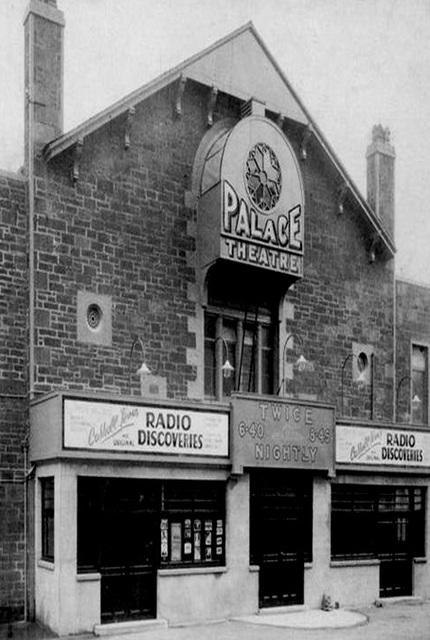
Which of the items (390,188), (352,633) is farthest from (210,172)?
(352,633)

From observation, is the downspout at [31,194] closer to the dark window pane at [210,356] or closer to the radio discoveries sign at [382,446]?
the dark window pane at [210,356]

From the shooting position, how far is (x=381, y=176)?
2530 centimetres

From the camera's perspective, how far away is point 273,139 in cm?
2069

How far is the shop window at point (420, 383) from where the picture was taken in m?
26.0

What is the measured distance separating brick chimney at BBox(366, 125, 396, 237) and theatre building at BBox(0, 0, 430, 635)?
107 centimetres

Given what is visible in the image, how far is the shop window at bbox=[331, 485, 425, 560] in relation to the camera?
20.9 metres

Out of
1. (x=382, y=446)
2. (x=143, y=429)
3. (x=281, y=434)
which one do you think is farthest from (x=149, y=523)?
(x=382, y=446)

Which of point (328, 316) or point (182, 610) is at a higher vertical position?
point (328, 316)

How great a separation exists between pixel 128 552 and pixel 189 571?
1.49 metres

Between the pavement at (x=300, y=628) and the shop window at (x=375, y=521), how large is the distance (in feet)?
5.83

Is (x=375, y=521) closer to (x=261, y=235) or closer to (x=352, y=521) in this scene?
(x=352, y=521)

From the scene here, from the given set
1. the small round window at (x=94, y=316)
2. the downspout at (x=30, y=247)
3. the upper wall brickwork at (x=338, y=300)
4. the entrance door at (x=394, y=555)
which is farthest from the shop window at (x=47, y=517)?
the entrance door at (x=394, y=555)

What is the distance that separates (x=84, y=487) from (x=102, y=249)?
212 inches

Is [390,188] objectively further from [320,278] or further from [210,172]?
[210,172]
